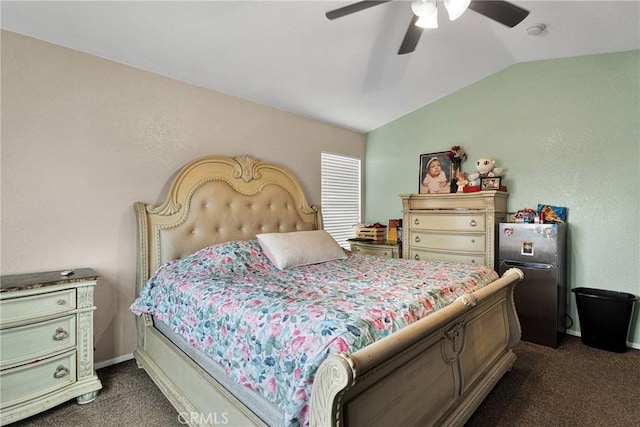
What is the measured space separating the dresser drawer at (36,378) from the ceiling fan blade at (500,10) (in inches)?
123

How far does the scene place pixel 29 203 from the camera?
81.3 inches

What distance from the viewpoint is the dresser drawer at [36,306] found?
171 centimetres

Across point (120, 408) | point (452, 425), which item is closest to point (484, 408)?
point (452, 425)

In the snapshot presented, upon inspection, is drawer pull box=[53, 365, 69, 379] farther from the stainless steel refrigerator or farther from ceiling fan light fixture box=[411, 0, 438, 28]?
the stainless steel refrigerator

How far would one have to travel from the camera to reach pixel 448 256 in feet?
11.2

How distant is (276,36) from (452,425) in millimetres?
2672

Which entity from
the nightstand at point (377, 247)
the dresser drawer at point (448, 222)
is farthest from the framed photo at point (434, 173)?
the nightstand at point (377, 247)

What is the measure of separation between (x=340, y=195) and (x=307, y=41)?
7.11 feet

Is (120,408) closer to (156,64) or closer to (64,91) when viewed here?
(64,91)

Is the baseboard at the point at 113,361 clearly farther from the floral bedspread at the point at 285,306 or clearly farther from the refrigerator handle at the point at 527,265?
the refrigerator handle at the point at 527,265

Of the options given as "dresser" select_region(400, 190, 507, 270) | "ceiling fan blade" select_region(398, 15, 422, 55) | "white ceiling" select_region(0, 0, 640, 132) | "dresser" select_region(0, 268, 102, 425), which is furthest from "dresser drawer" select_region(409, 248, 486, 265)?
"dresser" select_region(0, 268, 102, 425)

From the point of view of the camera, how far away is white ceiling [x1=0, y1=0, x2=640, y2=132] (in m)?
2.01

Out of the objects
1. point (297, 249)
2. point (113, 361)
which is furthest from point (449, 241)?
point (113, 361)

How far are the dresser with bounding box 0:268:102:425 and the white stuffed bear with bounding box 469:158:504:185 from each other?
360 centimetres
